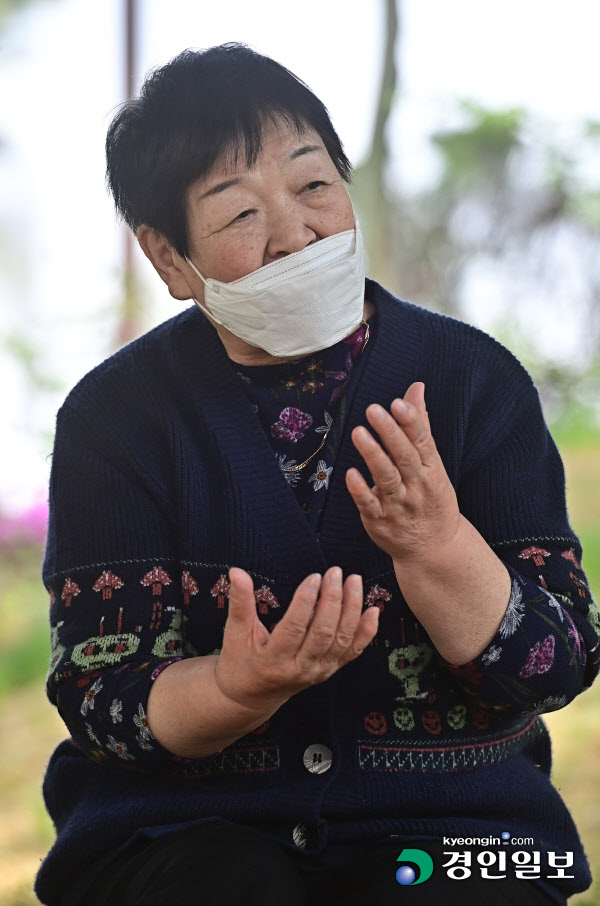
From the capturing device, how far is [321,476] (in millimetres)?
1697

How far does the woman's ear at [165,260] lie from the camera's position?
1.79 metres

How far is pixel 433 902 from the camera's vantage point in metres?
1.38

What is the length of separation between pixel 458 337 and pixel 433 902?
858 mm

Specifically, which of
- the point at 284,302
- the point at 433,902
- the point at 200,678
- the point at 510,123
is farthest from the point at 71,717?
the point at 510,123

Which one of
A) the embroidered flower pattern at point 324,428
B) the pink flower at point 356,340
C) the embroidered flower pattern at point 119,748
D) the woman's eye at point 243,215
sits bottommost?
the embroidered flower pattern at point 119,748

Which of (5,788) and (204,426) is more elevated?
(204,426)

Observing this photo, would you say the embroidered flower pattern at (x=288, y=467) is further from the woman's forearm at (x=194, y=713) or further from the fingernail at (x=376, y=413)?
the fingernail at (x=376, y=413)

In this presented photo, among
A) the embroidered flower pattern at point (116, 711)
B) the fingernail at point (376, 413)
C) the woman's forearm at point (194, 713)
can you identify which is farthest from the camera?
the embroidered flower pattern at point (116, 711)

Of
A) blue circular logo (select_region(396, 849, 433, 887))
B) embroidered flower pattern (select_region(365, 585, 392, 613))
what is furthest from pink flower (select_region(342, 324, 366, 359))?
blue circular logo (select_region(396, 849, 433, 887))

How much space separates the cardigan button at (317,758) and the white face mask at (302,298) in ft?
1.96

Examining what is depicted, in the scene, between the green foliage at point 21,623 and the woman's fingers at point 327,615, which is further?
the green foliage at point 21,623

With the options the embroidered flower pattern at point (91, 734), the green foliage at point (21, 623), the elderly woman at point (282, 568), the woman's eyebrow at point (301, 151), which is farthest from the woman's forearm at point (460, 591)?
the green foliage at point (21, 623)

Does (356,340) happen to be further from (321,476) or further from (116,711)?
(116,711)

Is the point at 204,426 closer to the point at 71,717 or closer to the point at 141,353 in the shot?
the point at 141,353
